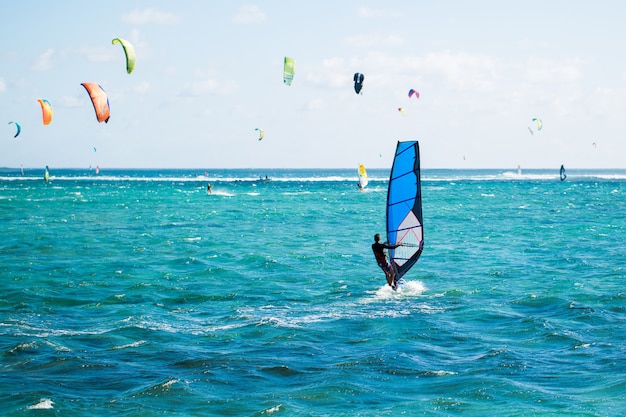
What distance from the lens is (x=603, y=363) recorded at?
36.6ft

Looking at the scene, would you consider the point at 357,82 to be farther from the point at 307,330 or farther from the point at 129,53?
the point at 307,330

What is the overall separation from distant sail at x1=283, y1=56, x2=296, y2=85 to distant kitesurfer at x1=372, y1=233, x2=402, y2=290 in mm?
16240

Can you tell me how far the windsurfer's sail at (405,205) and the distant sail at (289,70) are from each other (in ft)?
53.7

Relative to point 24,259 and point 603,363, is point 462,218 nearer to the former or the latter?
point 24,259

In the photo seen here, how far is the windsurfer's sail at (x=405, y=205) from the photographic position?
1520cm

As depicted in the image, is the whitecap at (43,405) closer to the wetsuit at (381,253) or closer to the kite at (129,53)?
the wetsuit at (381,253)

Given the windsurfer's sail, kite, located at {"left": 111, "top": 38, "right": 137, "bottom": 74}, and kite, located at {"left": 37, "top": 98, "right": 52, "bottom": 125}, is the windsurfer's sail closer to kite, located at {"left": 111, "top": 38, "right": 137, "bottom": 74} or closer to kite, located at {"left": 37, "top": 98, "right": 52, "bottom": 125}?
kite, located at {"left": 111, "top": 38, "right": 137, "bottom": 74}

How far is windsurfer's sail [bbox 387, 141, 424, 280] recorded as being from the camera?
15195 millimetres

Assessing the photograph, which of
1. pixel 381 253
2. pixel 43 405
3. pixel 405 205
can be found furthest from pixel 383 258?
pixel 43 405

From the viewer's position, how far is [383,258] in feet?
51.9

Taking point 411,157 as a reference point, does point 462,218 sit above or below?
below

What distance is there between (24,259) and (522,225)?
24847 mm

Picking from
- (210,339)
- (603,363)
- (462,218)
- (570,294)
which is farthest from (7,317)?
(462,218)

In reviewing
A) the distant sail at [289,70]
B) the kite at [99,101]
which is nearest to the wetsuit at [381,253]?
the kite at [99,101]
